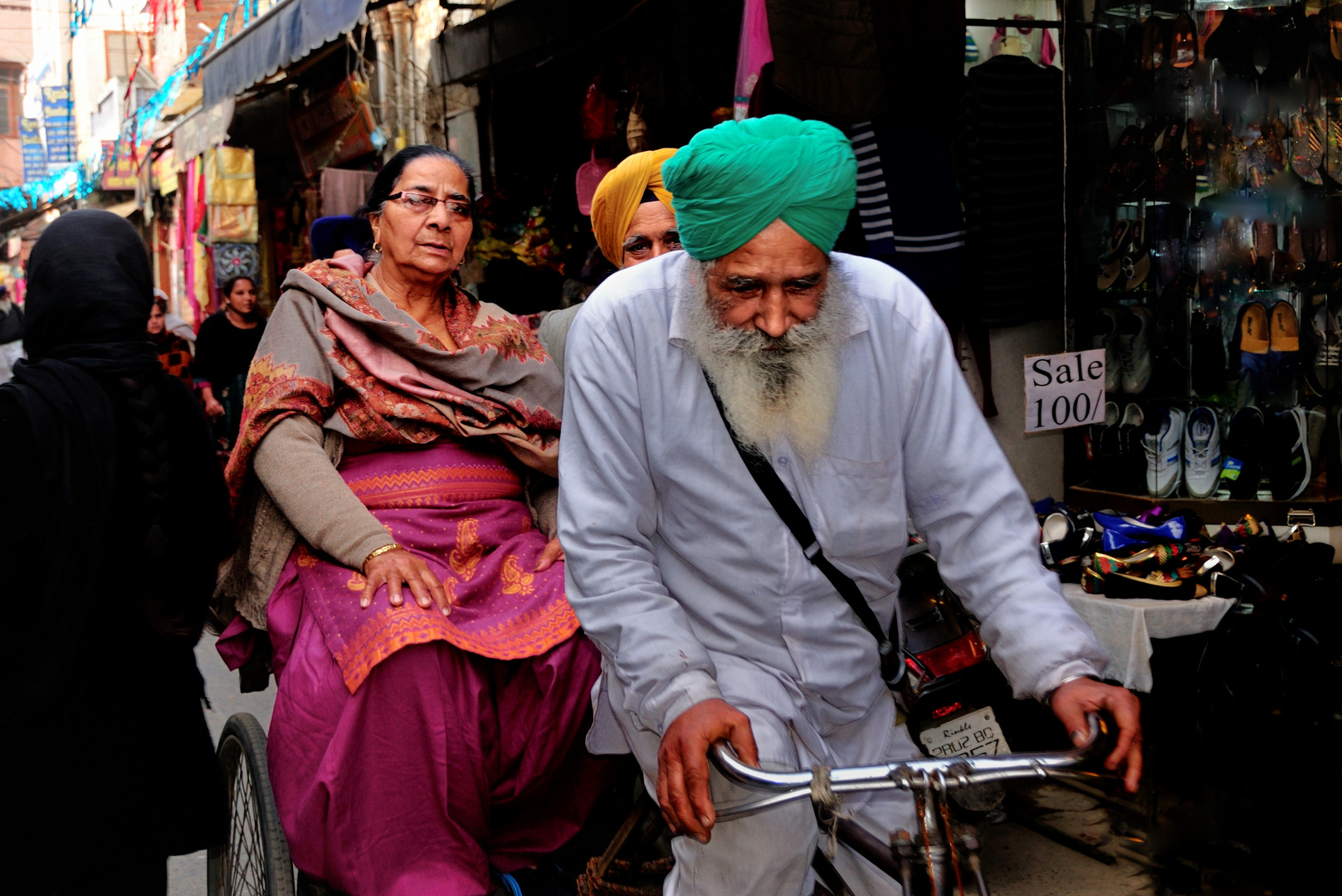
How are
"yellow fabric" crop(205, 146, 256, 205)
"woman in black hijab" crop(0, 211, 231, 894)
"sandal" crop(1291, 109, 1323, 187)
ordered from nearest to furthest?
"woman in black hijab" crop(0, 211, 231, 894) < "sandal" crop(1291, 109, 1323, 187) < "yellow fabric" crop(205, 146, 256, 205)

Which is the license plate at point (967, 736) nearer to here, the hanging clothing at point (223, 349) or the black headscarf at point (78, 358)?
the black headscarf at point (78, 358)

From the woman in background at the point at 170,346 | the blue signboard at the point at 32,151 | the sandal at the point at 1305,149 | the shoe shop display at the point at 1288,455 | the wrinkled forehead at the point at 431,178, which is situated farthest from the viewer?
the blue signboard at the point at 32,151

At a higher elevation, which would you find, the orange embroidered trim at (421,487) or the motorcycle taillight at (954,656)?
the orange embroidered trim at (421,487)

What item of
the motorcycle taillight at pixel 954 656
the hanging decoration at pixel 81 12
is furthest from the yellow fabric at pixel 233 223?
the motorcycle taillight at pixel 954 656

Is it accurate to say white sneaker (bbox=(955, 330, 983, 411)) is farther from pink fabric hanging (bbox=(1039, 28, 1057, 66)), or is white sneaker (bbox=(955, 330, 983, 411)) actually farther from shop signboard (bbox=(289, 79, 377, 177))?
shop signboard (bbox=(289, 79, 377, 177))

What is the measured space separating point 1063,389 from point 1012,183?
1.15 m

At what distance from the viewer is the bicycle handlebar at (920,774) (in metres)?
1.57

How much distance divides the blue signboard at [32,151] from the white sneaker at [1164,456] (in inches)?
1154

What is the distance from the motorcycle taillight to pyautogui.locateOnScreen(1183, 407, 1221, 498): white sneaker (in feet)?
8.40

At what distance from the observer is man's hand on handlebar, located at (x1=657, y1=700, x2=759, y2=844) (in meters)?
1.68

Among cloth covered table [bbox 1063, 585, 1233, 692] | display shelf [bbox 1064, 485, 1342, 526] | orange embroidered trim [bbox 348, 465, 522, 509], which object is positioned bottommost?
cloth covered table [bbox 1063, 585, 1233, 692]

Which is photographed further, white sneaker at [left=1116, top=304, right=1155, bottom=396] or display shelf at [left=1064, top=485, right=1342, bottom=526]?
white sneaker at [left=1116, top=304, right=1155, bottom=396]

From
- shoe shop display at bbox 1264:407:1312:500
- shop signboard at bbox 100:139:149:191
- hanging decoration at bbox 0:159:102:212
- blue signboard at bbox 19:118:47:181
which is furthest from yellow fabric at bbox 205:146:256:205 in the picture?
blue signboard at bbox 19:118:47:181

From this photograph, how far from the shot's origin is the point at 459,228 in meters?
3.26
